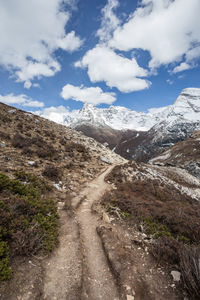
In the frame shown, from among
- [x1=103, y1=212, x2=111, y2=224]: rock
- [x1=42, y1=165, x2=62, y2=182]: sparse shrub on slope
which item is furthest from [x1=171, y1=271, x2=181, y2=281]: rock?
[x1=42, y1=165, x2=62, y2=182]: sparse shrub on slope

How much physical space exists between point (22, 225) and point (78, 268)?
2.64 m

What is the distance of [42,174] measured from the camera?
12.0 meters

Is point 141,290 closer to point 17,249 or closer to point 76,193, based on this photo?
point 17,249

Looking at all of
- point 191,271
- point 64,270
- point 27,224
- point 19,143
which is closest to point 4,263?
point 27,224

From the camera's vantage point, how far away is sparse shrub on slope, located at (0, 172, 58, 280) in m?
4.64

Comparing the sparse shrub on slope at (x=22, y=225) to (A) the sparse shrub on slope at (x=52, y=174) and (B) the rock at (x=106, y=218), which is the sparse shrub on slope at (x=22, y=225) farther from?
(A) the sparse shrub on slope at (x=52, y=174)

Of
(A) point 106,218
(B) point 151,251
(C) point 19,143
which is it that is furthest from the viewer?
(C) point 19,143

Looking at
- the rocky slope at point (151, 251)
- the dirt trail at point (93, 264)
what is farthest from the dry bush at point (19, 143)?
the rocky slope at point (151, 251)

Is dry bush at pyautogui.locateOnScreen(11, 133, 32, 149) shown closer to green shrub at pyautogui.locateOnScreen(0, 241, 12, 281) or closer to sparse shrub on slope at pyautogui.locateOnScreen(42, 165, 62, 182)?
sparse shrub on slope at pyautogui.locateOnScreen(42, 165, 62, 182)

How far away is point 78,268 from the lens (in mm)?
4980

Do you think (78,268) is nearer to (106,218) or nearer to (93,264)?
(93,264)

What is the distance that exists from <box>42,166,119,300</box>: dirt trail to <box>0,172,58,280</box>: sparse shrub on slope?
61 cm

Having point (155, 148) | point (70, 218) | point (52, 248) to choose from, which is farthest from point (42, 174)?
point (155, 148)

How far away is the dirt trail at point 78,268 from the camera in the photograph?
4.26 m
